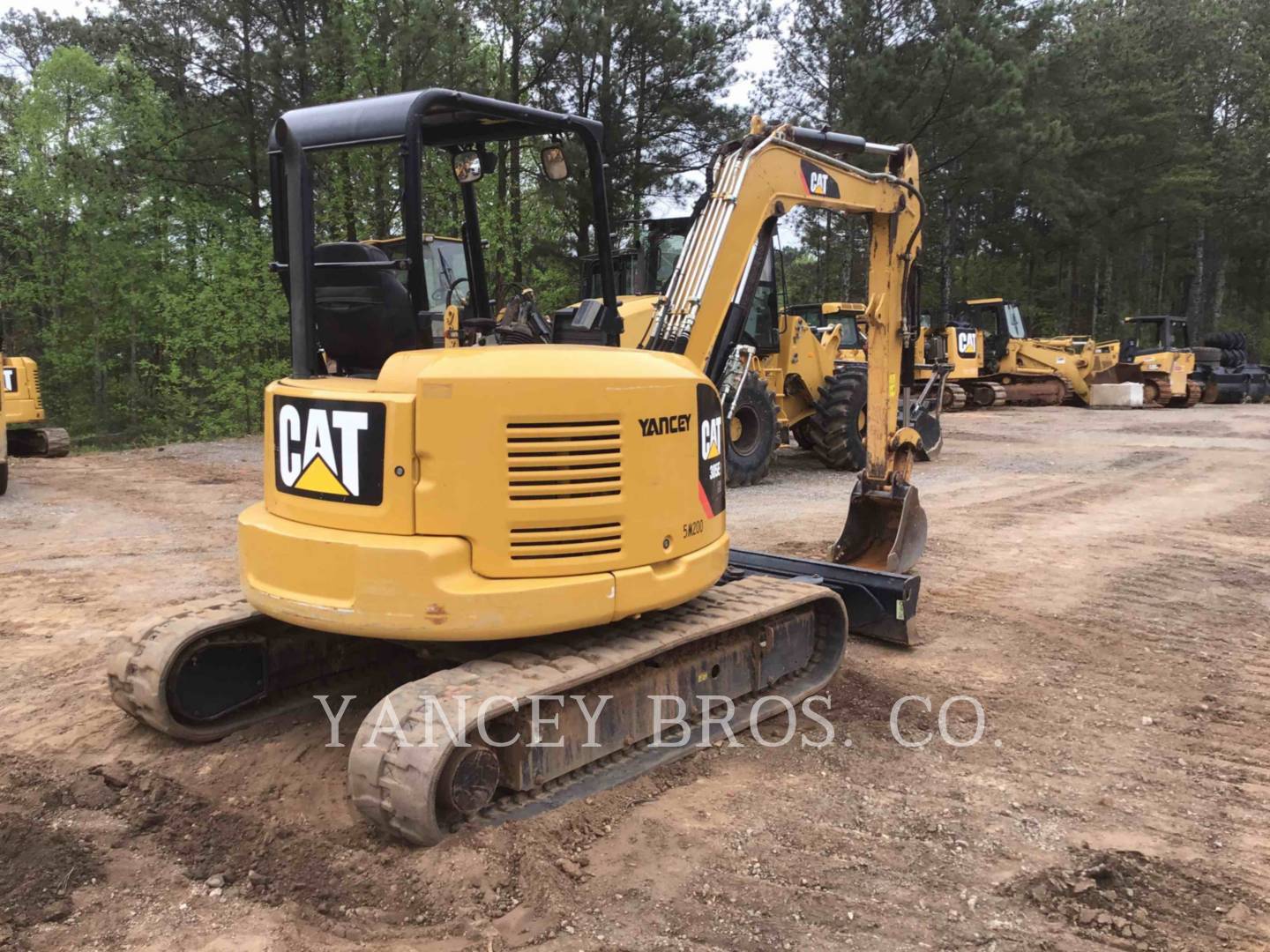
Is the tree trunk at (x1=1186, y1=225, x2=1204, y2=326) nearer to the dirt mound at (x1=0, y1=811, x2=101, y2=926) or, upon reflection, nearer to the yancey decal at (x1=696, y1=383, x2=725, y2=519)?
the yancey decal at (x1=696, y1=383, x2=725, y2=519)

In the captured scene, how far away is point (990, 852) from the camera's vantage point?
3182 millimetres

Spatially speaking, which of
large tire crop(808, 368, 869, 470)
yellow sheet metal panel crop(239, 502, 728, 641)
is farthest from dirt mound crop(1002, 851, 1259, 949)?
large tire crop(808, 368, 869, 470)

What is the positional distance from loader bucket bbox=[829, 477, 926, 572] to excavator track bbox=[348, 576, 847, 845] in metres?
1.60

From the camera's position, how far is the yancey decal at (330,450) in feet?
10.8

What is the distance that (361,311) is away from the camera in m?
3.66

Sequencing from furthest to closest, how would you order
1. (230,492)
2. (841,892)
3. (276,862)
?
(230,492) < (276,862) < (841,892)

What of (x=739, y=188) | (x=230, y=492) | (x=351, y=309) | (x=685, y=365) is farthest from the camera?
(x=230, y=492)

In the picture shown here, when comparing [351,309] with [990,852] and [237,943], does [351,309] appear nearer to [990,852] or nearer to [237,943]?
[237,943]

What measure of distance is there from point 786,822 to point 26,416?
48.0 ft

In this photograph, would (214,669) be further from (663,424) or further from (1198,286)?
(1198,286)

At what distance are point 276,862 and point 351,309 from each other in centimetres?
200

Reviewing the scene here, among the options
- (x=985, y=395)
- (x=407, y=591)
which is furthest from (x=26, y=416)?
(x=985, y=395)

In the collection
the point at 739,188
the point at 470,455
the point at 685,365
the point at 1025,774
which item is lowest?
the point at 1025,774

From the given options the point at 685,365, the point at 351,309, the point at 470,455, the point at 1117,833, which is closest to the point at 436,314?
the point at 351,309
